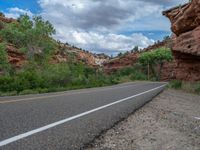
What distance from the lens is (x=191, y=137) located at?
809 cm

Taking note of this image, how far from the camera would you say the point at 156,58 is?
91312mm

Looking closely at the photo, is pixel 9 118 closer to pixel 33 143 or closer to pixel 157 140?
A: pixel 33 143

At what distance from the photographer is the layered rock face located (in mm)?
33750

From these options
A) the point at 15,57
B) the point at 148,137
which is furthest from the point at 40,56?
the point at 148,137

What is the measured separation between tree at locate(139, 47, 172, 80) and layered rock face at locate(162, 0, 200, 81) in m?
A: 44.2

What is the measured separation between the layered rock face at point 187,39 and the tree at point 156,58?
4418 centimetres

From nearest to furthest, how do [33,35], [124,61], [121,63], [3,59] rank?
[3,59] < [33,35] < [124,61] < [121,63]

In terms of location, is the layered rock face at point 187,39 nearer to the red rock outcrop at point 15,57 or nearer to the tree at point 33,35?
the tree at point 33,35

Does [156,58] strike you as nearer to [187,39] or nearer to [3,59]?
[3,59]

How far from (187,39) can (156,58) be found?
56127 millimetres

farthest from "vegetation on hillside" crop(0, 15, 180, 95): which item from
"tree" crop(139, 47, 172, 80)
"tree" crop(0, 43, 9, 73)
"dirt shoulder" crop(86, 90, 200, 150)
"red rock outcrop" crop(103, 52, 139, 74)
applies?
"red rock outcrop" crop(103, 52, 139, 74)

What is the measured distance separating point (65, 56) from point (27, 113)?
81.3m

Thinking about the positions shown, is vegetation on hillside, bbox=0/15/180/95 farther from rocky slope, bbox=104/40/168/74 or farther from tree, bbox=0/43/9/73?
rocky slope, bbox=104/40/168/74

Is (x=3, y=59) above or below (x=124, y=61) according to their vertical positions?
below
